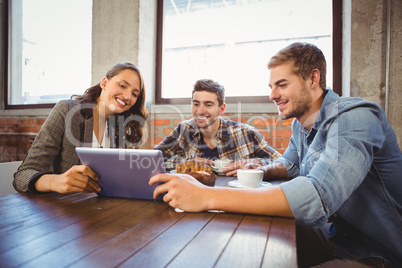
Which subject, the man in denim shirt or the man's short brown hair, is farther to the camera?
the man's short brown hair

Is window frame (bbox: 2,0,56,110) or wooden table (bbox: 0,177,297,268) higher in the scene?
window frame (bbox: 2,0,56,110)

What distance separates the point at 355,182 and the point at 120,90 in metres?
1.50

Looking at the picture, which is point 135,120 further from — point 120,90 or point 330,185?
point 330,185

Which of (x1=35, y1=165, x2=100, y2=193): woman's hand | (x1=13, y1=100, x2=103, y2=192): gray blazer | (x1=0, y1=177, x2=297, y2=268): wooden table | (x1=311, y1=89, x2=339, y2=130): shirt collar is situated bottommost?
(x1=0, y1=177, x2=297, y2=268): wooden table

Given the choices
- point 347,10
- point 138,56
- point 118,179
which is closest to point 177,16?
point 138,56

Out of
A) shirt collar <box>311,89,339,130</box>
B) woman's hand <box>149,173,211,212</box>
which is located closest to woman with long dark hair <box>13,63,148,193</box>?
woman's hand <box>149,173,211,212</box>

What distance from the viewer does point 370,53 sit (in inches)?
80.1

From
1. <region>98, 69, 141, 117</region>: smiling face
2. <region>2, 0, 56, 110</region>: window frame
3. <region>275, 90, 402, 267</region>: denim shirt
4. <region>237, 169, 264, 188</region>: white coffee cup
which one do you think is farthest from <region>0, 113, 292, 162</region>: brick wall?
<region>237, 169, 264, 188</region>: white coffee cup

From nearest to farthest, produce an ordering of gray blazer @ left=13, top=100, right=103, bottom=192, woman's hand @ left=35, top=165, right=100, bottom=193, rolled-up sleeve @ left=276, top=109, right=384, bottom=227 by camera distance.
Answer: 1. rolled-up sleeve @ left=276, top=109, right=384, bottom=227
2. woman's hand @ left=35, top=165, right=100, bottom=193
3. gray blazer @ left=13, top=100, right=103, bottom=192

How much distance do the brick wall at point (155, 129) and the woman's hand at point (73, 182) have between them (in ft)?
5.58

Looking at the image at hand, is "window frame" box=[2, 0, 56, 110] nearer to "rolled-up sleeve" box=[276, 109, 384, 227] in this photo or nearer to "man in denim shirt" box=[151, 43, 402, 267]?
"man in denim shirt" box=[151, 43, 402, 267]

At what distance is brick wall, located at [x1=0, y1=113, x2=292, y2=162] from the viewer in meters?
2.38

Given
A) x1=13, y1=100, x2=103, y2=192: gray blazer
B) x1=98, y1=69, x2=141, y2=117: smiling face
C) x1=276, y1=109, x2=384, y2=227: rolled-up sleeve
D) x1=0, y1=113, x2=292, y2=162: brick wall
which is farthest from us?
x1=0, y1=113, x2=292, y2=162: brick wall

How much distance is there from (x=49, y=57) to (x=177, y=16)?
1.94 meters
